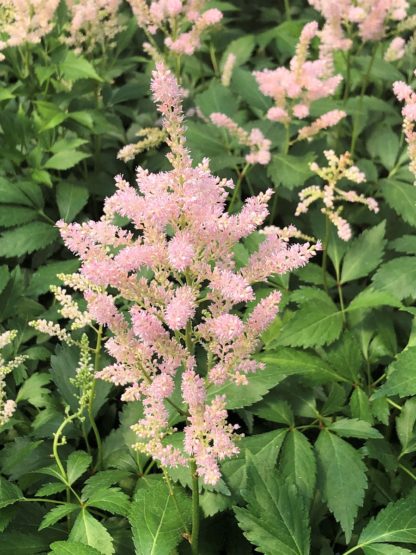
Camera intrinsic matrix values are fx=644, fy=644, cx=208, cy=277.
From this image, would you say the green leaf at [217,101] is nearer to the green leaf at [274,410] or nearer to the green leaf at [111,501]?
the green leaf at [274,410]

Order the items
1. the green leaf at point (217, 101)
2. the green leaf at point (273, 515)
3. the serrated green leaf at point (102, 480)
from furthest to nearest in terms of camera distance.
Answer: the green leaf at point (217, 101), the serrated green leaf at point (102, 480), the green leaf at point (273, 515)

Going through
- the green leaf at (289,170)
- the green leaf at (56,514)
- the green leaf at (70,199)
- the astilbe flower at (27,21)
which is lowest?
the green leaf at (56,514)

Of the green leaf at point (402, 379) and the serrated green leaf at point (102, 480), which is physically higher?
the green leaf at point (402, 379)

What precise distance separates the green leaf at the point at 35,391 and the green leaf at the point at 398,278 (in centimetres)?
122

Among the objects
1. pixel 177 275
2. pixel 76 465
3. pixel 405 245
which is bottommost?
pixel 76 465

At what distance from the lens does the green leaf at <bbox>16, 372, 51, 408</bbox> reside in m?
2.22

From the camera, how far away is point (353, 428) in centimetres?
192

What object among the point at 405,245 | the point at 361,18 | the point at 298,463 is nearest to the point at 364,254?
the point at 405,245

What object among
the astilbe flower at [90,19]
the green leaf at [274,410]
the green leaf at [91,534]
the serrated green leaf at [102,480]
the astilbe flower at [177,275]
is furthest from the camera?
the astilbe flower at [90,19]

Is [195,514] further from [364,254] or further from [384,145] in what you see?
[384,145]

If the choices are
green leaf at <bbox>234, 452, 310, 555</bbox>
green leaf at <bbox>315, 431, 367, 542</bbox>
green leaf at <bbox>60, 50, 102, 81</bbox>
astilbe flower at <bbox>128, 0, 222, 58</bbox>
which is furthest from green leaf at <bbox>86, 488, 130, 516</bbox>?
astilbe flower at <bbox>128, 0, 222, 58</bbox>

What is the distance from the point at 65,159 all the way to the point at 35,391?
43.3 inches

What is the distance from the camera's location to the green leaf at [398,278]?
2240 millimetres

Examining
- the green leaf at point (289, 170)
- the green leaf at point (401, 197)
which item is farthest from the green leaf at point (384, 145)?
the green leaf at point (289, 170)
